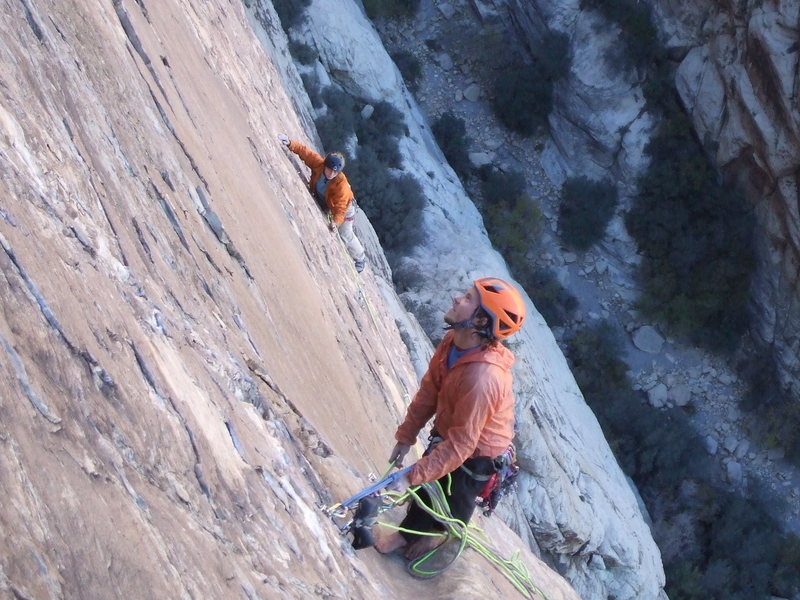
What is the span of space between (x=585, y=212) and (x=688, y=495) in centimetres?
708

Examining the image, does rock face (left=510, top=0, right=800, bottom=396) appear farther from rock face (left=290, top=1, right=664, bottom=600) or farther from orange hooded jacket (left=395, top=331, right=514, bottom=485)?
orange hooded jacket (left=395, top=331, right=514, bottom=485)

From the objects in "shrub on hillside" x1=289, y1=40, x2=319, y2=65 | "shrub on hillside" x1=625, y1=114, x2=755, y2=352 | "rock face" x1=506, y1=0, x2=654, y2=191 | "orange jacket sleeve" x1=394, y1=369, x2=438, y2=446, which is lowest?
"shrub on hillside" x1=625, y1=114, x2=755, y2=352

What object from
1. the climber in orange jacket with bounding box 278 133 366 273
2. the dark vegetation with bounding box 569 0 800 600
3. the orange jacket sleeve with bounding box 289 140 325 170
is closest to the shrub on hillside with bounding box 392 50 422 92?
the dark vegetation with bounding box 569 0 800 600

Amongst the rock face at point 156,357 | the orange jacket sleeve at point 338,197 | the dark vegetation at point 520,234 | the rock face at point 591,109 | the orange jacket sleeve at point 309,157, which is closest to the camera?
the rock face at point 156,357

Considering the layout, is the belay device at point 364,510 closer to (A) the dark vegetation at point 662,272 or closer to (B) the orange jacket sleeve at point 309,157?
(B) the orange jacket sleeve at point 309,157

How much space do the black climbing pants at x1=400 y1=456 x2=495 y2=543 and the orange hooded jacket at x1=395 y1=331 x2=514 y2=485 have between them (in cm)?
8

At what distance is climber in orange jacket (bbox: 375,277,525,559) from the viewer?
3.85m

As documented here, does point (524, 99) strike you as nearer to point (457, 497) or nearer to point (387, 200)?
point (387, 200)

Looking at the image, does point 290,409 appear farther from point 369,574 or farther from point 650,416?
point 650,416

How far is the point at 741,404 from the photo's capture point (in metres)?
18.7

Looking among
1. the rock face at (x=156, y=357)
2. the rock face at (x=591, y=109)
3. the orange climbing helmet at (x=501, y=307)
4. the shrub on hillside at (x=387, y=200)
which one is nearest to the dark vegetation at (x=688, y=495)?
the rock face at (x=591, y=109)

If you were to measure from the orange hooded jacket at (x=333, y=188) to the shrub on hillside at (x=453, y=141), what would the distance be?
40.6 feet

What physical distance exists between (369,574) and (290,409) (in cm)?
98

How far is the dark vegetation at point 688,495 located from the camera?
1647 cm
